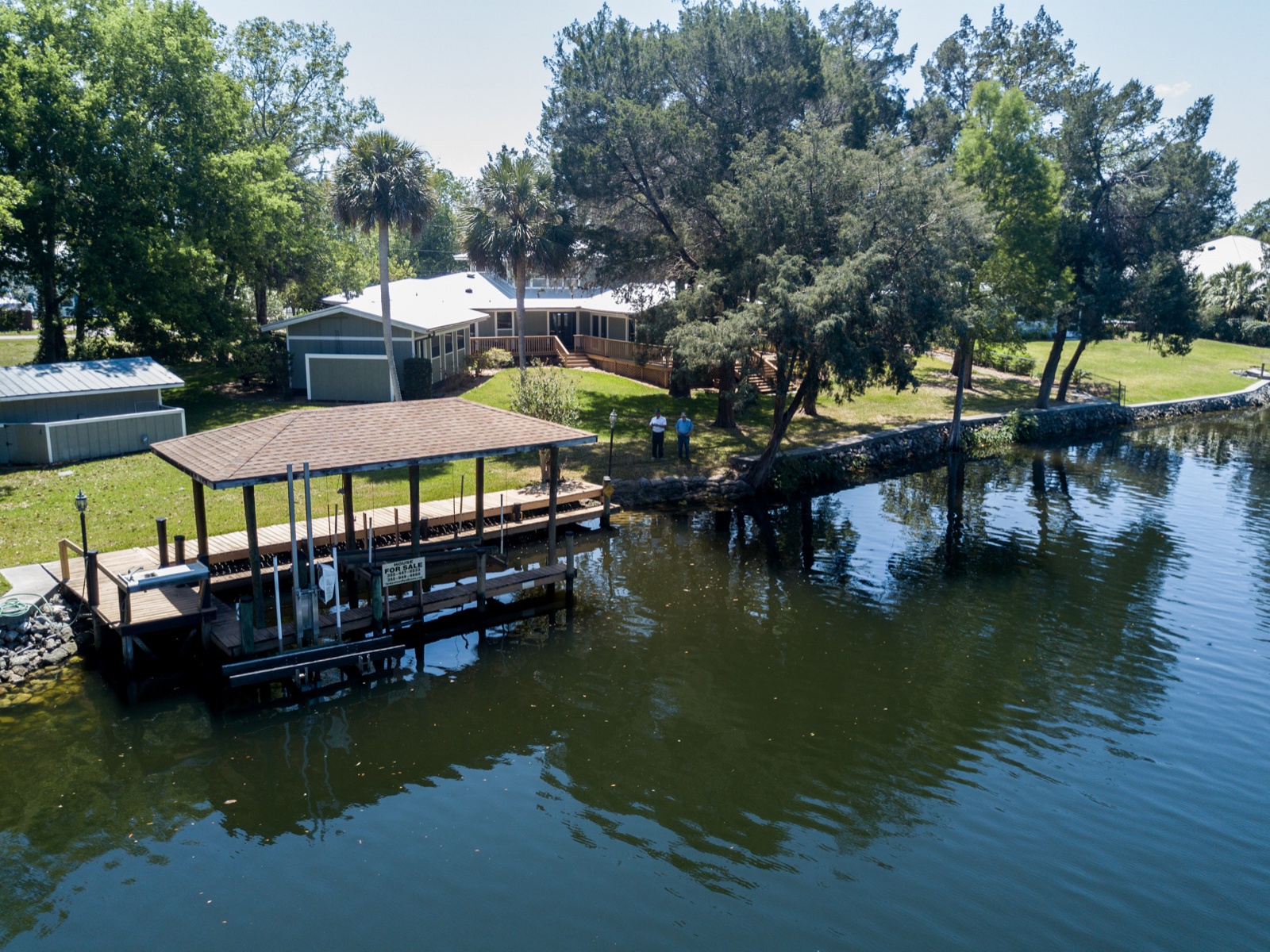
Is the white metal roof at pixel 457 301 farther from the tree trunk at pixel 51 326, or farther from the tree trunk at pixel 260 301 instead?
the tree trunk at pixel 51 326

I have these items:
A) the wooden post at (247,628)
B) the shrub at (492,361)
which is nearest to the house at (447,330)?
the shrub at (492,361)

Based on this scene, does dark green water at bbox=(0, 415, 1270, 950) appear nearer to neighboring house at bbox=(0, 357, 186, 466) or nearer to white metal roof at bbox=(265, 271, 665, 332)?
neighboring house at bbox=(0, 357, 186, 466)

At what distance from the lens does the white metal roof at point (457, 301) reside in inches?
1309

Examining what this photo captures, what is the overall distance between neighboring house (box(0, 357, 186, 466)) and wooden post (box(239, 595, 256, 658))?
1255 cm

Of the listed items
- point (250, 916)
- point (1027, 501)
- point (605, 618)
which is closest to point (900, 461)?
point (1027, 501)

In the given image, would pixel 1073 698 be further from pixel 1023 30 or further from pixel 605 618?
pixel 1023 30

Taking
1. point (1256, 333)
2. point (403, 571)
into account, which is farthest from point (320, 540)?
point (1256, 333)

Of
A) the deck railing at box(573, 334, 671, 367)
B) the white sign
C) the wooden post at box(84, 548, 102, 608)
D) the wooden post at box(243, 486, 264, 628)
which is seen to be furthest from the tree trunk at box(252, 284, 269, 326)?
the white sign

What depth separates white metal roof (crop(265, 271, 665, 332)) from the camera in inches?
1309

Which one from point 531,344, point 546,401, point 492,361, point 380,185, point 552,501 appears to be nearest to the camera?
point 552,501

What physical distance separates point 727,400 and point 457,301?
1676cm

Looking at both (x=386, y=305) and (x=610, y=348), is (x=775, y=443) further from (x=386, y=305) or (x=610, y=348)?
(x=610, y=348)

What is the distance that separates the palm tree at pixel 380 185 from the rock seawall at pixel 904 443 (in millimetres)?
12259

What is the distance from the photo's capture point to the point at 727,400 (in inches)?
1271
